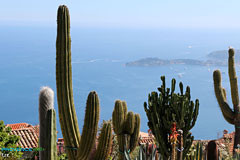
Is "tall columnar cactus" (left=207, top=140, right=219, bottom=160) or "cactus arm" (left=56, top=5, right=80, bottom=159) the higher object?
"cactus arm" (left=56, top=5, right=80, bottom=159)

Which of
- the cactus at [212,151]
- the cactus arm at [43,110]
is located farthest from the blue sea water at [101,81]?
the cactus at [212,151]

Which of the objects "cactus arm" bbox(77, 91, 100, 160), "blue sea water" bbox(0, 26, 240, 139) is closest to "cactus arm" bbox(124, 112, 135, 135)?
"cactus arm" bbox(77, 91, 100, 160)

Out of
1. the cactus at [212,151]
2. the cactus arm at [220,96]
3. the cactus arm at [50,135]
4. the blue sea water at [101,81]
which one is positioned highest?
the blue sea water at [101,81]

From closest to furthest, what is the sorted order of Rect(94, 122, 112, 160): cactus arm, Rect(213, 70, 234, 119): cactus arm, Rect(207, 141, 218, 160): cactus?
Rect(207, 141, 218, 160): cactus → Rect(94, 122, 112, 160): cactus arm → Rect(213, 70, 234, 119): cactus arm

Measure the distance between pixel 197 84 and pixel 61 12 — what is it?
101 m

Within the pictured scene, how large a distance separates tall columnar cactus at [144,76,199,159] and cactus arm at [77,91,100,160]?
0.73m

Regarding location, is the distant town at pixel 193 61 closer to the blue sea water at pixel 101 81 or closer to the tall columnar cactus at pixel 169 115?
the blue sea water at pixel 101 81

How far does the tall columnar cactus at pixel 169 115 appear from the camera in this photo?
4448 millimetres

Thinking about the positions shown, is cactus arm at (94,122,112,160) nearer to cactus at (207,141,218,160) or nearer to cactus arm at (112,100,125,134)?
cactus arm at (112,100,125,134)

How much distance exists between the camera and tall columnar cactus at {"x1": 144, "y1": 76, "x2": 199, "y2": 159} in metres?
4.45

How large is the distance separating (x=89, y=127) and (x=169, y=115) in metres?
1.01

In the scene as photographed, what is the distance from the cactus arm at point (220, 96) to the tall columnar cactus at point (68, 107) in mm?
4055

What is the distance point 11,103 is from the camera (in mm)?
87062

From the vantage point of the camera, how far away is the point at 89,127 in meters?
4.37
